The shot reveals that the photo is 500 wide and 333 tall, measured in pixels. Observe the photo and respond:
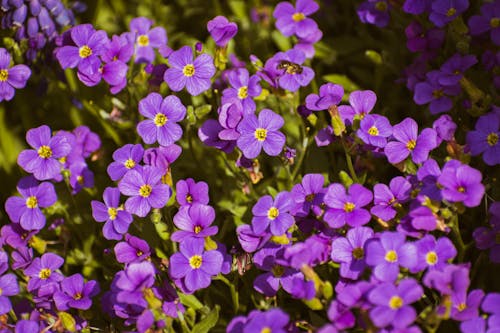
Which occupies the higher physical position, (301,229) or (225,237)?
(301,229)

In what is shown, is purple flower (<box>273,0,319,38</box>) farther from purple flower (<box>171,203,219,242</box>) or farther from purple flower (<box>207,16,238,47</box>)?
purple flower (<box>171,203,219,242</box>)

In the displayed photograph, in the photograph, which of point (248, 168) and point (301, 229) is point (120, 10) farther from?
point (301, 229)

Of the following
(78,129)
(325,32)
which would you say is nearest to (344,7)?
(325,32)

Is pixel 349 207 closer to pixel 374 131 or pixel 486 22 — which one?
pixel 374 131

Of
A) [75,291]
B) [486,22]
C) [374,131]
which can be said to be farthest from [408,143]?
[75,291]

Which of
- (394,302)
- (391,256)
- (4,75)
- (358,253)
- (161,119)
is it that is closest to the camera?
(394,302)

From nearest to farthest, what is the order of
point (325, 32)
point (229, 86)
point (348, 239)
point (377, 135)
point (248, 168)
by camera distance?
point (348, 239) → point (377, 135) → point (248, 168) → point (229, 86) → point (325, 32)
